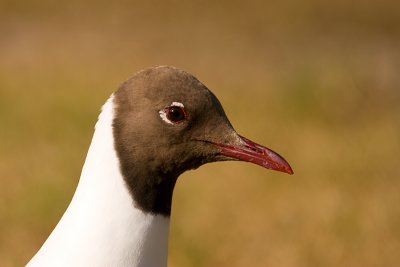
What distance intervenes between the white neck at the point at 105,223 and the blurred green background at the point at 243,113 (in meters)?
3.26

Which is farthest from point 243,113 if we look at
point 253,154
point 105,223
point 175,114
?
point 105,223

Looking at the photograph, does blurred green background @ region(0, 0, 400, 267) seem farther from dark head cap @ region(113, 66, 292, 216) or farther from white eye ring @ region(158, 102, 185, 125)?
white eye ring @ region(158, 102, 185, 125)

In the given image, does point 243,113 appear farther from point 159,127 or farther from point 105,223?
point 105,223

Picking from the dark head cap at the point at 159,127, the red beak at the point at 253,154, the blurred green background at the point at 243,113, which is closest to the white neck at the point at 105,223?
the dark head cap at the point at 159,127

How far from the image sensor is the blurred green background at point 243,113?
341 inches

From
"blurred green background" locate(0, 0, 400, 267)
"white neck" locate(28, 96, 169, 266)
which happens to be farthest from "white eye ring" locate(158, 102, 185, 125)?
"blurred green background" locate(0, 0, 400, 267)

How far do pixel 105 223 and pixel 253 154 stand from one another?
0.87 m

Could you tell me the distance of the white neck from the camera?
4902 mm

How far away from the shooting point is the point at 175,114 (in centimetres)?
502

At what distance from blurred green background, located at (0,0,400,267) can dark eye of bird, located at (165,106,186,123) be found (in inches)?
131

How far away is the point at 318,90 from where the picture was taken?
37.2 feet

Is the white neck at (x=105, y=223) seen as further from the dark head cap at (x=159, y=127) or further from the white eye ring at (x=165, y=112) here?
the white eye ring at (x=165, y=112)

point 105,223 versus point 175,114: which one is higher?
point 175,114

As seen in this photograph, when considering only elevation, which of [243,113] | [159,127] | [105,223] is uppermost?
[243,113]
